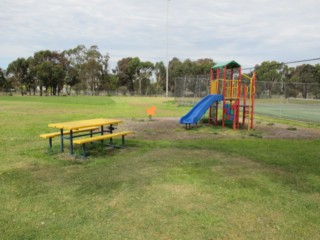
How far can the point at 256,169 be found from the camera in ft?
19.9

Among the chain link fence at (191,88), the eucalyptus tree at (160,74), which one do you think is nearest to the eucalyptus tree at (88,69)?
the eucalyptus tree at (160,74)

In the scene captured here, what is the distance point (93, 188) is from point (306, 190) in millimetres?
3538

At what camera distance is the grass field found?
11.8ft

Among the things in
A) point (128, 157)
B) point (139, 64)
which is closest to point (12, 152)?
point (128, 157)

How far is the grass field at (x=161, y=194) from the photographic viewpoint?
3.60m

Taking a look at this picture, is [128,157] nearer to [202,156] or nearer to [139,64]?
[202,156]

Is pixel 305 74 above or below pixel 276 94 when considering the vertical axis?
above

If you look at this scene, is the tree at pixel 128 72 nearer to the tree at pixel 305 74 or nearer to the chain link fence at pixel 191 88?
the chain link fence at pixel 191 88

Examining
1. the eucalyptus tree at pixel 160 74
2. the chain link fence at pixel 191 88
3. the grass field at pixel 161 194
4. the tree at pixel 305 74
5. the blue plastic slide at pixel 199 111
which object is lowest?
the grass field at pixel 161 194

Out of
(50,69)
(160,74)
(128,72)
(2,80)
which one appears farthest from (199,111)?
(2,80)

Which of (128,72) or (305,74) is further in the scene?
(128,72)

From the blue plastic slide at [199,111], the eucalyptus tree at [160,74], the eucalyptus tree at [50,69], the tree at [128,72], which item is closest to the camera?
the blue plastic slide at [199,111]

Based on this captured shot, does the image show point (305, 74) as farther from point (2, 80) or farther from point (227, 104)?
point (2, 80)

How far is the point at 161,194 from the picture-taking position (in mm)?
4668
